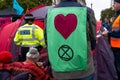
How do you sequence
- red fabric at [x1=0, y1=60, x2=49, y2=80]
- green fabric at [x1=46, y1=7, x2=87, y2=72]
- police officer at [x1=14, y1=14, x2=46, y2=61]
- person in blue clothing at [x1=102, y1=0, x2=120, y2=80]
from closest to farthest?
green fabric at [x1=46, y1=7, x2=87, y2=72] < red fabric at [x1=0, y1=60, x2=49, y2=80] < person in blue clothing at [x1=102, y1=0, x2=120, y2=80] < police officer at [x1=14, y1=14, x2=46, y2=61]

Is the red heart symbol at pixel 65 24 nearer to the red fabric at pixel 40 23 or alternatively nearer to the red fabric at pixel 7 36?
the red fabric at pixel 7 36

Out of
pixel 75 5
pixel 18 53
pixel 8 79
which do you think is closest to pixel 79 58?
pixel 75 5

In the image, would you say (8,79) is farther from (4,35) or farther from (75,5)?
(4,35)

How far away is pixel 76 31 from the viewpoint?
5.66 meters

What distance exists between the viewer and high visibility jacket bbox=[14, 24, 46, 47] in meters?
9.34

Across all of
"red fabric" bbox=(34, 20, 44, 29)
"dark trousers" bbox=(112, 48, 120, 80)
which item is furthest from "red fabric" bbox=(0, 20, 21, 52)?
"dark trousers" bbox=(112, 48, 120, 80)

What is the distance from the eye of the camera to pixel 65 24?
572 cm

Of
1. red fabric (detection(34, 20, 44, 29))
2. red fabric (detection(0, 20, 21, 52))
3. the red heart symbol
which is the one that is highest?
the red heart symbol

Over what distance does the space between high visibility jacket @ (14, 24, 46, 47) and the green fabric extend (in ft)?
11.5

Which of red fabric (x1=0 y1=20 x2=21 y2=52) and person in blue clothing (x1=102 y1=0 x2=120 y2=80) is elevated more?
person in blue clothing (x1=102 y1=0 x2=120 y2=80)

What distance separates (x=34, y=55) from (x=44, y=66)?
29cm

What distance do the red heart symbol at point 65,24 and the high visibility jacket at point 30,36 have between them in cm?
352

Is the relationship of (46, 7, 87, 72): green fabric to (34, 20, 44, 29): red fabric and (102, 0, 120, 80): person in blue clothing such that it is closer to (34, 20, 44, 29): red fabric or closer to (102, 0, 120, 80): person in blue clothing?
(102, 0, 120, 80): person in blue clothing

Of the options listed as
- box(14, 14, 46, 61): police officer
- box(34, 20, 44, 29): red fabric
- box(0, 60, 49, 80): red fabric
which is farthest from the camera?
box(34, 20, 44, 29): red fabric
